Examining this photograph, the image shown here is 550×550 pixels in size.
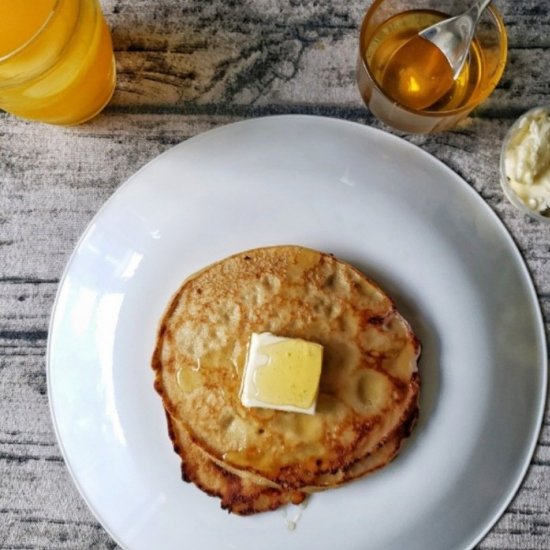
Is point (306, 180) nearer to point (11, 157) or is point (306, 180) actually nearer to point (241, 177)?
point (241, 177)

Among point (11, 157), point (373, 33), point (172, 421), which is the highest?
point (373, 33)

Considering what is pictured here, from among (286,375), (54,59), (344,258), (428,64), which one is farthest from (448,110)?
(54,59)

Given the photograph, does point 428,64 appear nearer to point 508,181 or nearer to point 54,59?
point 508,181

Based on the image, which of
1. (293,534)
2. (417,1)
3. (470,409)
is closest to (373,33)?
(417,1)

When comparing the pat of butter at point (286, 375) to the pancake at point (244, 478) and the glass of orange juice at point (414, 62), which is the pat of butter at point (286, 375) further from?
the glass of orange juice at point (414, 62)

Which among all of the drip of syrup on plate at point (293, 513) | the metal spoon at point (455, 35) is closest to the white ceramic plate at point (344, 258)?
the drip of syrup on plate at point (293, 513)

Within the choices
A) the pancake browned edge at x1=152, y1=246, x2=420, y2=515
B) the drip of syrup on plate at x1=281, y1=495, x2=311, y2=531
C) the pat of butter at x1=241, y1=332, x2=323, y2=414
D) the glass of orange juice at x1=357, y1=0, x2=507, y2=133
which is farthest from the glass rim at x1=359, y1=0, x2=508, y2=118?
the drip of syrup on plate at x1=281, y1=495, x2=311, y2=531

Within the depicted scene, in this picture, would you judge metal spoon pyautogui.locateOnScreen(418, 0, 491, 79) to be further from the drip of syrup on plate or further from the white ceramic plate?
the drip of syrup on plate
